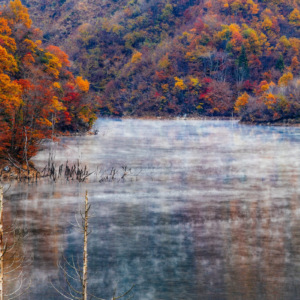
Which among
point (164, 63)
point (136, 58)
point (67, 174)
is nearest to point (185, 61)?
point (164, 63)

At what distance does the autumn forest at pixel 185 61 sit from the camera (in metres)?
90.7

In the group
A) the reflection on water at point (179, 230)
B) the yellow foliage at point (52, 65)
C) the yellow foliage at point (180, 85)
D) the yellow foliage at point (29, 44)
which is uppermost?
the reflection on water at point (179, 230)

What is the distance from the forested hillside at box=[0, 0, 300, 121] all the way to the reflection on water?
66785mm

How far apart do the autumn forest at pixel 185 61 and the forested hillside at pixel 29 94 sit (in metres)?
0.42

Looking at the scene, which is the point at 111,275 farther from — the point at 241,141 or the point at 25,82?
the point at 241,141

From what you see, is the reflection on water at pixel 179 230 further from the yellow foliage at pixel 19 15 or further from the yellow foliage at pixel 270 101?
the yellow foliage at pixel 270 101

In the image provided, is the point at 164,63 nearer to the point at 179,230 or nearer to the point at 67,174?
the point at 67,174

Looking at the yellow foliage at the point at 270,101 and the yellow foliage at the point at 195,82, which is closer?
the yellow foliage at the point at 270,101

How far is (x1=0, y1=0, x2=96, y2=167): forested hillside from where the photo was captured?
1115 inches

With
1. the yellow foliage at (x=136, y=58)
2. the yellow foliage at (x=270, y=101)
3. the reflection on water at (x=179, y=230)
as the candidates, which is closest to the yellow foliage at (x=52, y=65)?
the reflection on water at (x=179, y=230)

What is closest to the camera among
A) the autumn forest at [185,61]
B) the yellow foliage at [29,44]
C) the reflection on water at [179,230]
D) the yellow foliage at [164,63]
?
the reflection on water at [179,230]

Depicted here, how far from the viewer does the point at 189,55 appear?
131 m

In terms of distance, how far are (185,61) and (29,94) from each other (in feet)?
326

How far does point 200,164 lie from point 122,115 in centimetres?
8969
